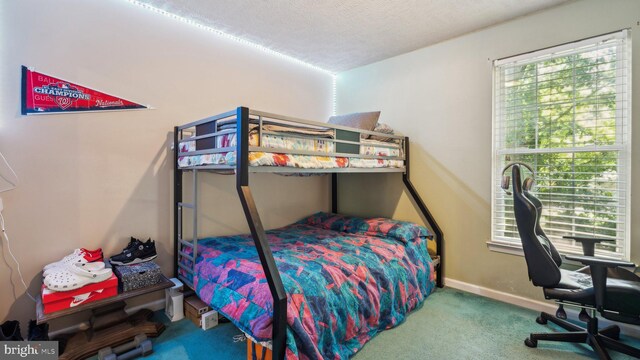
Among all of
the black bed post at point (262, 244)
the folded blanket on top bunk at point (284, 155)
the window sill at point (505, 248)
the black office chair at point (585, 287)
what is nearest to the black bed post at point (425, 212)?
the window sill at point (505, 248)

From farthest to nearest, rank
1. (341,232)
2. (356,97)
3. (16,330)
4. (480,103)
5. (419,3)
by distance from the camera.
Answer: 1. (356,97)
2. (341,232)
3. (480,103)
4. (419,3)
5. (16,330)

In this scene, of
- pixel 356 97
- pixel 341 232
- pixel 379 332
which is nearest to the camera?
pixel 379 332

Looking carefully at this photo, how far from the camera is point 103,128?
2158 millimetres

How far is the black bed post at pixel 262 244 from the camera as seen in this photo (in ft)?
4.59

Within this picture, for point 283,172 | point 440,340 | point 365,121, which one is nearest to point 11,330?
point 283,172

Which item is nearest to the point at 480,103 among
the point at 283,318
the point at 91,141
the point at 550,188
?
the point at 550,188

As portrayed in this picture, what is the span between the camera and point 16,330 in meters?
1.75

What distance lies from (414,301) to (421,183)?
1.21 metres

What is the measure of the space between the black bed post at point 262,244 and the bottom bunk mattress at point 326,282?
0.07 metres

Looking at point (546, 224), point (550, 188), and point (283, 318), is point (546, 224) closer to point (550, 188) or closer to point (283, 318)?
point (550, 188)

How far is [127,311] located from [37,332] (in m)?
0.52

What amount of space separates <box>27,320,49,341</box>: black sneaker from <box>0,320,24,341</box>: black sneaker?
0.16ft

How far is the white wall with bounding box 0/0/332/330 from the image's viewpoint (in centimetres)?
187

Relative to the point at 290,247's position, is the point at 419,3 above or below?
above
